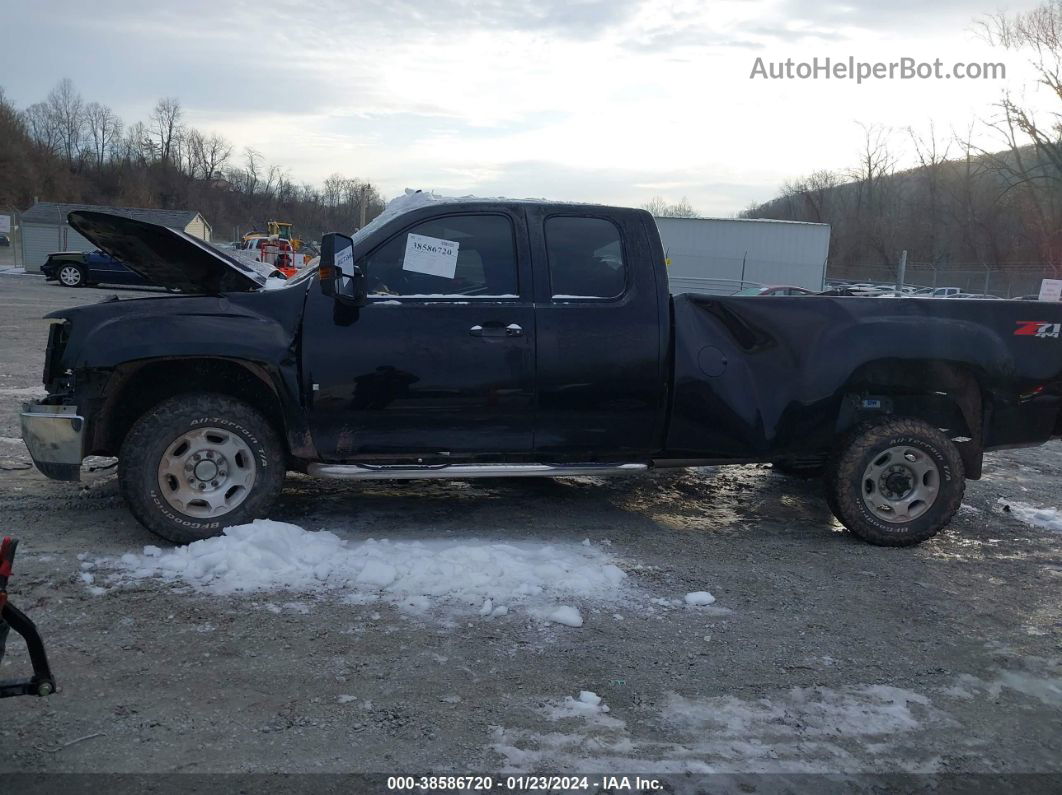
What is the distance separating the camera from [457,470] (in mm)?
4895

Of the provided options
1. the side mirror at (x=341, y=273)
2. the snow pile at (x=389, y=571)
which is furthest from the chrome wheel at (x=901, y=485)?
the side mirror at (x=341, y=273)

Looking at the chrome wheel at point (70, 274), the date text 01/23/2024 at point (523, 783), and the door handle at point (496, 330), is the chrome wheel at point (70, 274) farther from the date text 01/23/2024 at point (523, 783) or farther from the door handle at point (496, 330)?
the date text 01/23/2024 at point (523, 783)

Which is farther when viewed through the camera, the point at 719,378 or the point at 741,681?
the point at 719,378

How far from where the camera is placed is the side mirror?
4547 millimetres

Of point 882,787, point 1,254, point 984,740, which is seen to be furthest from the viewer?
point 1,254

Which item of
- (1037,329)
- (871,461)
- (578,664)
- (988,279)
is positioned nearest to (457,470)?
(578,664)

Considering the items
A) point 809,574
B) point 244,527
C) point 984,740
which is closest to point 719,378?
point 809,574

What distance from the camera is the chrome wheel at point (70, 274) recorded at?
28.1 meters

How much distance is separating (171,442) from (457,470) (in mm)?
1543

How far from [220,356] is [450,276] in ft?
4.40

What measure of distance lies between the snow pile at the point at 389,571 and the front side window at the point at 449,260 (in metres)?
1.45

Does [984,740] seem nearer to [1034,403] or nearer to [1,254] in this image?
[1034,403]

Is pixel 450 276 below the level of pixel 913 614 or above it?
above

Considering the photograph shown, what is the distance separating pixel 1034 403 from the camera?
17.6ft
